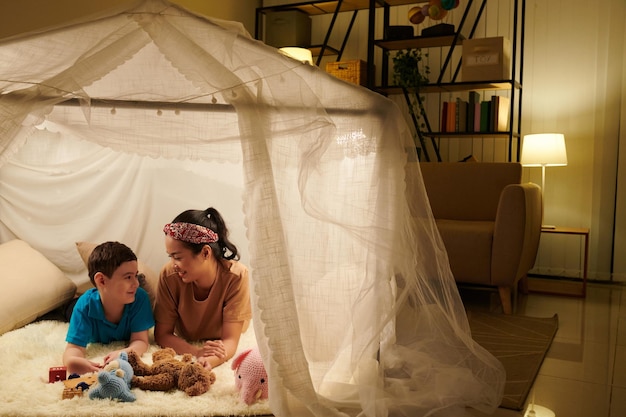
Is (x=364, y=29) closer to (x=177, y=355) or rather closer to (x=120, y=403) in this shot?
(x=177, y=355)

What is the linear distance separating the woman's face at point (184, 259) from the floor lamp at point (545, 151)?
2.63m

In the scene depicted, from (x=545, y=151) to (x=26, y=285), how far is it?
3.08 m

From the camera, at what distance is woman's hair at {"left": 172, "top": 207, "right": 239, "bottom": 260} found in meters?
2.12

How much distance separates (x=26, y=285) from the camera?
2.28 metres

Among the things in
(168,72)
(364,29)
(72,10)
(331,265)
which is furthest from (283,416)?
(364,29)

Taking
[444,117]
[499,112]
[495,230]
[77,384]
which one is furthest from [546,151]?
[77,384]

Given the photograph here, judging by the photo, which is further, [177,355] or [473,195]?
[473,195]

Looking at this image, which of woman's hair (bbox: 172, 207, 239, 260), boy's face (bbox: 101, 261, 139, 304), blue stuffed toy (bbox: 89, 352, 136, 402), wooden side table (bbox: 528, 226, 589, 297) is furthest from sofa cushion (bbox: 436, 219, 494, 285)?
blue stuffed toy (bbox: 89, 352, 136, 402)

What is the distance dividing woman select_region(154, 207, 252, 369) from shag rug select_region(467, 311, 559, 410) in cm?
91

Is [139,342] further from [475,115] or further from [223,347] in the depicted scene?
[475,115]

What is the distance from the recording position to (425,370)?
6.42ft

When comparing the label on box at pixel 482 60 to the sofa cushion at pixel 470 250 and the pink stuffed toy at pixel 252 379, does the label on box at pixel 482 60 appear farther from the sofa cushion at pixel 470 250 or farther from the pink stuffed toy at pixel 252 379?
the pink stuffed toy at pixel 252 379

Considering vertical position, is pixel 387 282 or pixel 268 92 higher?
pixel 268 92

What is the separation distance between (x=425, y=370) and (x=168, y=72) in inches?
45.7
